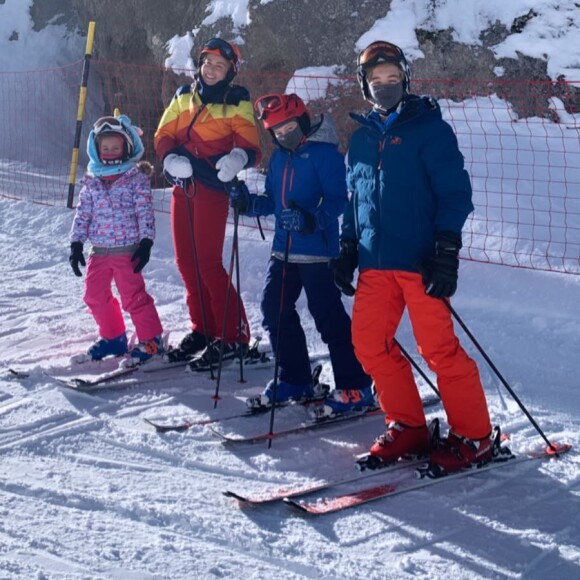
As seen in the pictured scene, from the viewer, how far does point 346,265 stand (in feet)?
12.3

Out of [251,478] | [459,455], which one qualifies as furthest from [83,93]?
[459,455]

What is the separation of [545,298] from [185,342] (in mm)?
2423

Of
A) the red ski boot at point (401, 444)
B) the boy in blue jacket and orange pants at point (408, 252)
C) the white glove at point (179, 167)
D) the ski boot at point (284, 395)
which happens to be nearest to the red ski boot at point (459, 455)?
the boy in blue jacket and orange pants at point (408, 252)

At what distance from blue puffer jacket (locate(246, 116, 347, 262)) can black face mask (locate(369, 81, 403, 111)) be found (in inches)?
20.3

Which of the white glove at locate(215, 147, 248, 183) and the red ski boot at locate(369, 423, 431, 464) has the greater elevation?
the white glove at locate(215, 147, 248, 183)

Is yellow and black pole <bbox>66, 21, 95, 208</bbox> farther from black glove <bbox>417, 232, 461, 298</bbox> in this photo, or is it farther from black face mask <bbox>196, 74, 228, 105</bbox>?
black glove <bbox>417, 232, 461, 298</bbox>

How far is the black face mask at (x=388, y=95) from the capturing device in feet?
11.6

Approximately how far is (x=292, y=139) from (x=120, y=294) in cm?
167

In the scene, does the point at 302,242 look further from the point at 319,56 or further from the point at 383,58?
the point at 319,56

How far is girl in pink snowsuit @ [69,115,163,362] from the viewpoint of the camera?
16.4 ft

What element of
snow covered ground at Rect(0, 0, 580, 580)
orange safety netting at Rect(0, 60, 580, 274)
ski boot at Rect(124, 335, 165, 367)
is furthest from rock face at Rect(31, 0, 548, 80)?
ski boot at Rect(124, 335, 165, 367)

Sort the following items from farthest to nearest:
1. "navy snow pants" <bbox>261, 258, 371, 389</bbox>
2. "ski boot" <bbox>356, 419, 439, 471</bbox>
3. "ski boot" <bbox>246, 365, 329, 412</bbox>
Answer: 1. "ski boot" <bbox>246, 365, 329, 412</bbox>
2. "navy snow pants" <bbox>261, 258, 371, 389</bbox>
3. "ski boot" <bbox>356, 419, 439, 471</bbox>

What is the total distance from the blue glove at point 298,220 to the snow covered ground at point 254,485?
0.99 metres

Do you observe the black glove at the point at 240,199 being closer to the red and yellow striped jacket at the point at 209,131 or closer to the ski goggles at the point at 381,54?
the red and yellow striped jacket at the point at 209,131
